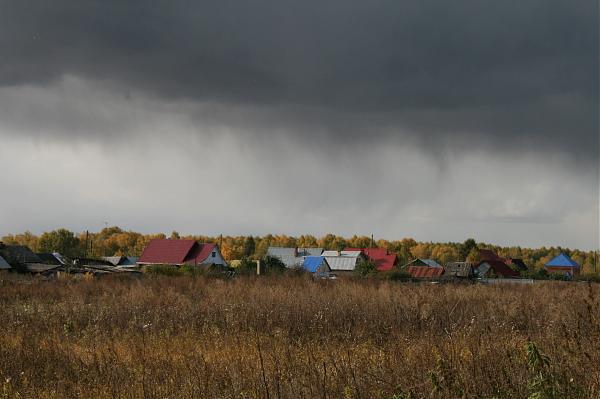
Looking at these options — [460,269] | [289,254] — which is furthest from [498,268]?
[289,254]

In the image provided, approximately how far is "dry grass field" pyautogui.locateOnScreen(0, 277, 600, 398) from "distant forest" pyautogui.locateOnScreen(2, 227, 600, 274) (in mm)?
79663

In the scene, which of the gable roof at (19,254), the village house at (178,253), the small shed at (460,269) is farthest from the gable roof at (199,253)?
the small shed at (460,269)

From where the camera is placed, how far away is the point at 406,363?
24.3 ft

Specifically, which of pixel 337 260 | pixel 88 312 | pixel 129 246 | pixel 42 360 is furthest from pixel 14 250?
pixel 129 246

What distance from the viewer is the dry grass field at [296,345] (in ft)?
20.8

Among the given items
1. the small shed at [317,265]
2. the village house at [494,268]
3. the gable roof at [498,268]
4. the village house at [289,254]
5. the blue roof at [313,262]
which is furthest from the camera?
the gable roof at [498,268]

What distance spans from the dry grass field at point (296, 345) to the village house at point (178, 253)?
42.9 metres

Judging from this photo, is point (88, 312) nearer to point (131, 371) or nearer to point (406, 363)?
point (131, 371)

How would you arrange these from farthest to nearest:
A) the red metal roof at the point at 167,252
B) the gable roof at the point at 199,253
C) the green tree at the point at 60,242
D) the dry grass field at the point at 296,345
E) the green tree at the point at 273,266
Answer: the green tree at the point at 60,242 < the gable roof at the point at 199,253 < the red metal roof at the point at 167,252 < the green tree at the point at 273,266 < the dry grass field at the point at 296,345

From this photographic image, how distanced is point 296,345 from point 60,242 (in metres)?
111

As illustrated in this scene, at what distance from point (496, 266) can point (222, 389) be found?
274 ft

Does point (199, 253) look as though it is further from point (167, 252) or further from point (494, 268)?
point (494, 268)

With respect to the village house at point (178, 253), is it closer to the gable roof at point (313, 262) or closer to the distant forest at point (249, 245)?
the gable roof at point (313, 262)

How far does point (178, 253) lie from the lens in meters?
64.3
